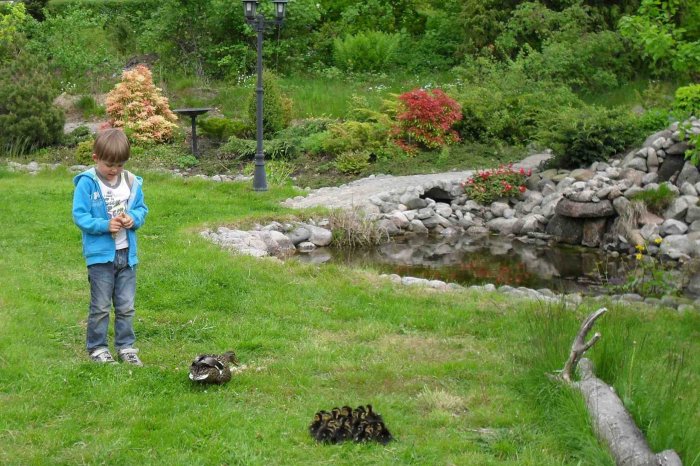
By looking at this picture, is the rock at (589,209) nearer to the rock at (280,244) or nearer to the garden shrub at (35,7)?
the rock at (280,244)

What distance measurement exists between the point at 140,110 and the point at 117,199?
12466 mm

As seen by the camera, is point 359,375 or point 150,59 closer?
point 359,375

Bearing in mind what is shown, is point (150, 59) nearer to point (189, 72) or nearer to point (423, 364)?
point (189, 72)

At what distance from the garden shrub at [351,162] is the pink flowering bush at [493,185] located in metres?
2.10

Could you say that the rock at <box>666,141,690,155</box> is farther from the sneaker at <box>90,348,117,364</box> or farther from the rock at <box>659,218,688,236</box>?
the sneaker at <box>90,348,117,364</box>

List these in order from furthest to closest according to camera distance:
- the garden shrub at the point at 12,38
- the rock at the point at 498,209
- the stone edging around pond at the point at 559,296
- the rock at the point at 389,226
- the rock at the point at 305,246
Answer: the garden shrub at the point at 12,38 → the rock at the point at 498,209 → the rock at the point at 389,226 → the rock at the point at 305,246 → the stone edging around pond at the point at 559,296

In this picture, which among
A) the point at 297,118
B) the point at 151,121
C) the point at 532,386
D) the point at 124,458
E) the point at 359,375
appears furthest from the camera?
the point at 297,118

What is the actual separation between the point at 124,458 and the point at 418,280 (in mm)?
5411

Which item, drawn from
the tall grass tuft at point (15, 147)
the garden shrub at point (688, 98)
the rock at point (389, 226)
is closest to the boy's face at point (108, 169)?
the garden shrub at point (688, 98)

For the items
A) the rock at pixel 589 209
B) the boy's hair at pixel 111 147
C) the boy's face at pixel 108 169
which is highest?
the boy's hair at pixel 111 147

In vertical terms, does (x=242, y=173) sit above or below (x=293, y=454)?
below

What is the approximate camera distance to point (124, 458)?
189 inches

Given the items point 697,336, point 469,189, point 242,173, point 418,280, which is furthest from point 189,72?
point 697,336

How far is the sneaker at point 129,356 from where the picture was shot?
6.31 meters
